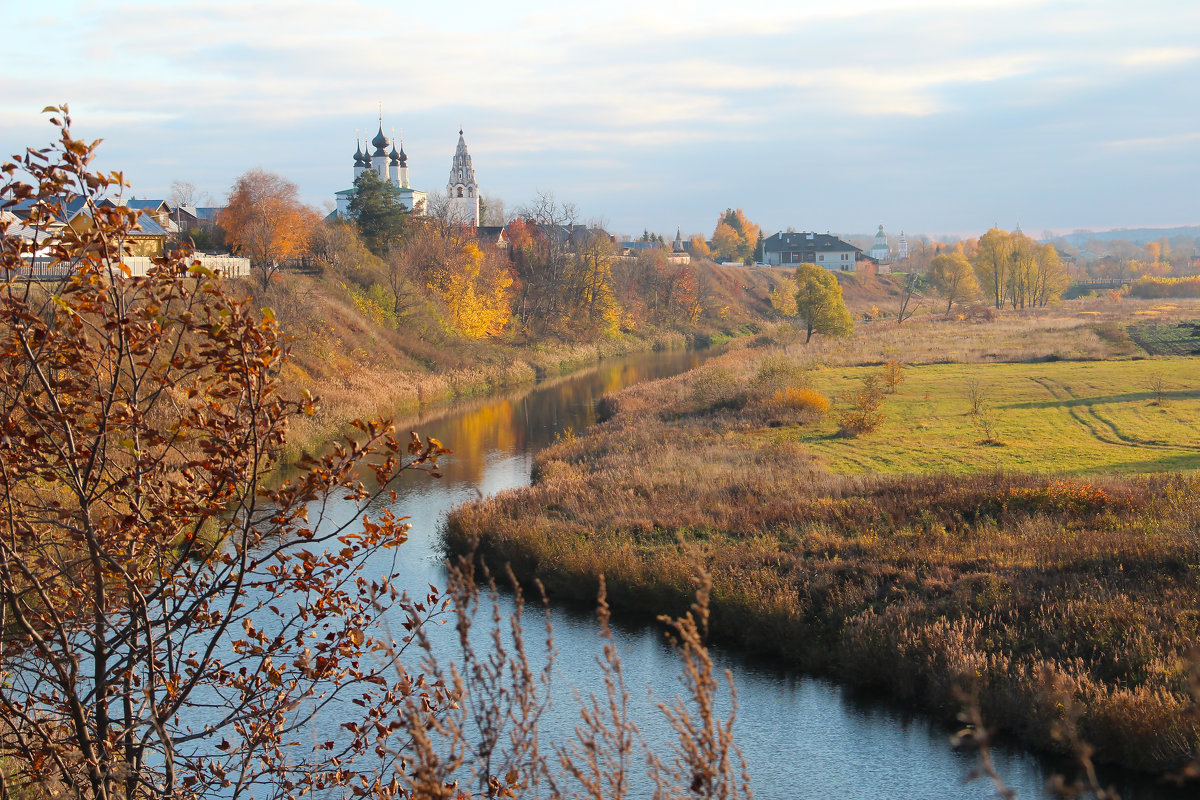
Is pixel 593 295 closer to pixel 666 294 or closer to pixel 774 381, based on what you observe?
pixel 666 294

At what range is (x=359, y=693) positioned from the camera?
1285 cm

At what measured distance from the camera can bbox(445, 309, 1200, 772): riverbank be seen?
37.1 feet

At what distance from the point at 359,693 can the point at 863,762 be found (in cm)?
670

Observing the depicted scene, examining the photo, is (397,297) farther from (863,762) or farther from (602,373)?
(863,762)

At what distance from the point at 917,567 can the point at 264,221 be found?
4319cm

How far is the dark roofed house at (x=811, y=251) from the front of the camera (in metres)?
128

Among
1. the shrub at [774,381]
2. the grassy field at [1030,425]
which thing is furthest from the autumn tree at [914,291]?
the shrub at [774,381]

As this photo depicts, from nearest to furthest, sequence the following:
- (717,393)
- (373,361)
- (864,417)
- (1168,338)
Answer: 1. (864,417)
2. (717,393)
3. (373,361)
4. (1168,338)

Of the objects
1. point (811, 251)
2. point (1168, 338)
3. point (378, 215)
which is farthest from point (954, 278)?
point (811, 251)

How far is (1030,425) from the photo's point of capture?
26.4 meters

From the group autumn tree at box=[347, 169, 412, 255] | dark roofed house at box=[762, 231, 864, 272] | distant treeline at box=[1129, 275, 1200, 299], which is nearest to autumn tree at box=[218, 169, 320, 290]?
autumn tree at box=[347, 169, 412, 255]

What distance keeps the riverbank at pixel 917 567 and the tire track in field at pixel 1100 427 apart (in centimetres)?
36

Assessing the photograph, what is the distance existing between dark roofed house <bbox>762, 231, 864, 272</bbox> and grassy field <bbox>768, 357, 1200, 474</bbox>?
8995 centimetres

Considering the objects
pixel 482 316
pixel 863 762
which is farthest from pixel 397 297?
pixel 863 762
